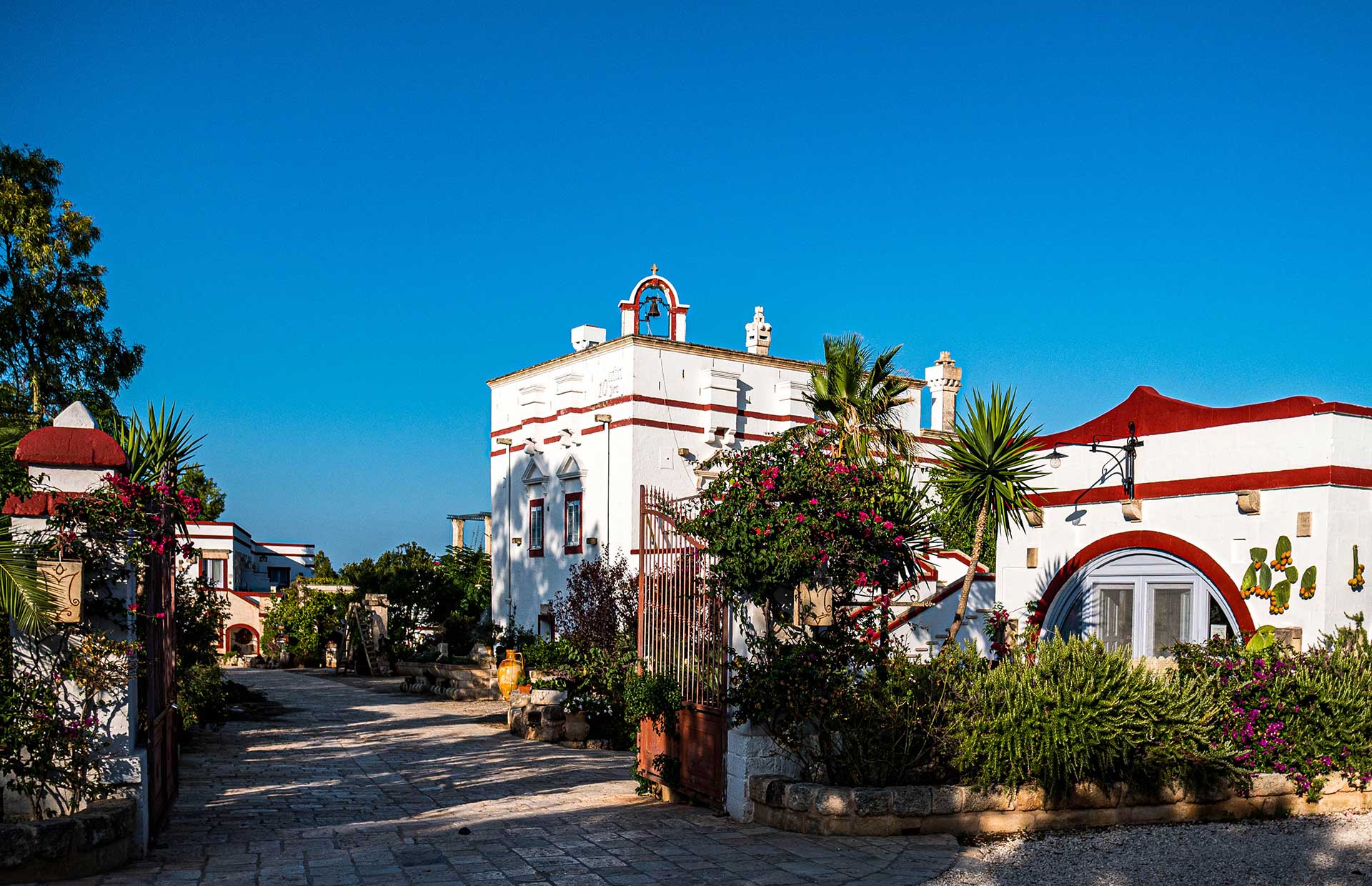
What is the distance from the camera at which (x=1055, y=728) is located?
8688 mm

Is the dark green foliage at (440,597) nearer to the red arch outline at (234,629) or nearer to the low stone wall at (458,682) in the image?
the low stone wall at (458,682)

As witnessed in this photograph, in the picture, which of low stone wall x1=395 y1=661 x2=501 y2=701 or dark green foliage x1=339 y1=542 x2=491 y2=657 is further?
dark green foliage x1=339 y1=542 x2=491 y2=657

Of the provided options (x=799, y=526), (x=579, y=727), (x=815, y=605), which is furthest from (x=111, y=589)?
(x=579, y=727)

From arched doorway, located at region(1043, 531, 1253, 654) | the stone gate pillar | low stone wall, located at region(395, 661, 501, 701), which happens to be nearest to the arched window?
arched doorway, located at region(1043, 531, 1253, 654)

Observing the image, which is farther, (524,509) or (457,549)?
(457,549)

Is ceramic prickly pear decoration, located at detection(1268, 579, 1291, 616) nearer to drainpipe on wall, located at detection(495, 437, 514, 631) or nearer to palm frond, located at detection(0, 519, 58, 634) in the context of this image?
palm frond, located at detection(0, 519, 58, 634)

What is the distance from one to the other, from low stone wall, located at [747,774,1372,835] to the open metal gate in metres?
0.79

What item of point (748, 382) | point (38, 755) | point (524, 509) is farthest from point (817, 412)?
point (38, 755)

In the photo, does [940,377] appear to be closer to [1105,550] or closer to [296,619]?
[1105,550]

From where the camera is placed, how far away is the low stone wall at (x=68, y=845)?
22.6 ft

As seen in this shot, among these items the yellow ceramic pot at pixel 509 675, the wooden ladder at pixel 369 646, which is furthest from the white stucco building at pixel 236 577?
the yellow ceramic pot at pixel 509 675

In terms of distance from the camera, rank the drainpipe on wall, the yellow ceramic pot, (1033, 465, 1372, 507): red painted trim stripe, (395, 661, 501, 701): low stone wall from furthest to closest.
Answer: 1. the drainpipe on wall
2. (395, 661, 501, 701): low stone wall
3. the yellow ceramic pot
4. (1033, 465, 1372, 507): red painted trim stripe

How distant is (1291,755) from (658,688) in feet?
18.2

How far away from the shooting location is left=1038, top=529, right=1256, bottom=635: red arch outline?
42.6 ft
